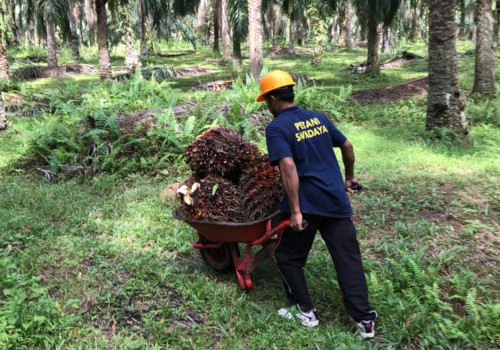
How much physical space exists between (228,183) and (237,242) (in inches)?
23.0

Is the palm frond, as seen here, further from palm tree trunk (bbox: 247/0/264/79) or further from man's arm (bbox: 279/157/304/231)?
man's arm (bbox: 279/157/304/231)

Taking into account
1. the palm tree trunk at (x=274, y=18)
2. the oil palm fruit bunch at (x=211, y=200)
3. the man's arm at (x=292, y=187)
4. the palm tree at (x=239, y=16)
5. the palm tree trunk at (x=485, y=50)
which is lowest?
the oil palm fruit bunch at (x=211, y=200)

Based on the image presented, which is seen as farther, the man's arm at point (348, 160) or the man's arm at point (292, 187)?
the man's arm at point (348, 160)

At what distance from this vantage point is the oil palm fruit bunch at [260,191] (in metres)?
3.72

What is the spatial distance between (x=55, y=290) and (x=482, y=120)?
8.47 m

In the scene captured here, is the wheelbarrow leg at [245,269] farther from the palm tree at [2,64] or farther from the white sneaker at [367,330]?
the palm tree at [2,64]

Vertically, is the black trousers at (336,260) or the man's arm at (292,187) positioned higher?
the man's arm at (292,187)

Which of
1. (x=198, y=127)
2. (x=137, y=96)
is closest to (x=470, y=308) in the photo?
(x=198, y=127)

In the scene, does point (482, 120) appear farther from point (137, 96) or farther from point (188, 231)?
point (137, 96)

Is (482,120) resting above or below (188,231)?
above

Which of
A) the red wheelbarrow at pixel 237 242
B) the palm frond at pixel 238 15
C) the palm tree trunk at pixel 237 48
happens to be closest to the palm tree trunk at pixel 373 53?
the palm frond at pixel 238 15

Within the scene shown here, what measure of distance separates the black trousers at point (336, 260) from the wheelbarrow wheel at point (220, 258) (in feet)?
2.51

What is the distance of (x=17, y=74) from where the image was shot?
19734 millimetres

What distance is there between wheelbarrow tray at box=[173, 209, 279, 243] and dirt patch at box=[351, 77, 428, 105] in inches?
352
